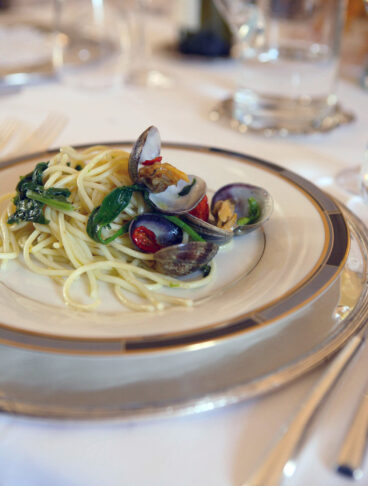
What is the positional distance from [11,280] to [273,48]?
1534 millimetres

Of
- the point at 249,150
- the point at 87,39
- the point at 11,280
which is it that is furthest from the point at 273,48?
the point at 11,280

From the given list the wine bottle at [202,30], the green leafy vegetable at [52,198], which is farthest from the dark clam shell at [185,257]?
the wine bottle at [202,30]

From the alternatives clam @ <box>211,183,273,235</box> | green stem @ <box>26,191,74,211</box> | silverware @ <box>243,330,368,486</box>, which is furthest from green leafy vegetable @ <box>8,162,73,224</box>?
silverware @ <box>243,330,368,486</box>

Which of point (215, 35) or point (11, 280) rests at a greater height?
point (215, 35)

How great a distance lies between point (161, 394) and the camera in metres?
0.65

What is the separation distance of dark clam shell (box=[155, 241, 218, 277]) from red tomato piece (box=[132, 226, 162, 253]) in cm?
6

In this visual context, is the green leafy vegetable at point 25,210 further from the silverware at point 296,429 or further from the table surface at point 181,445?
the silverware at point 296,429

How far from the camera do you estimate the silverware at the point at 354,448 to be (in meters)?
0.59

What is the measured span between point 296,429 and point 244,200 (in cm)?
56

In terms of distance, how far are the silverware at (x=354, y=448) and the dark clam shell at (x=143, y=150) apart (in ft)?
1.92

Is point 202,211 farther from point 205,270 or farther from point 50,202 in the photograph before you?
point 50,202

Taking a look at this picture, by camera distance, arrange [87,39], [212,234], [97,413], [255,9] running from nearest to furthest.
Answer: [97,413]
[212,234]
[255,9]
[87,39]

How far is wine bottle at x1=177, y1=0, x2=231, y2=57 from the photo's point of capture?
89.7 inches

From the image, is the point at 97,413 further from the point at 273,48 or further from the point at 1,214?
the point at 273,48
